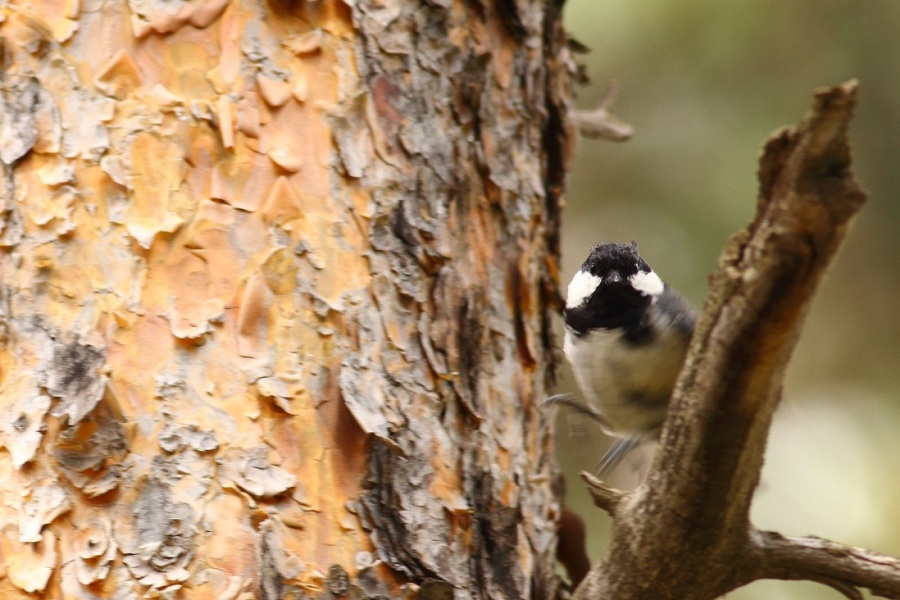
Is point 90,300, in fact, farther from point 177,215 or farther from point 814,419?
point 814,419

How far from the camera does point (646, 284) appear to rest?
215 centimetres

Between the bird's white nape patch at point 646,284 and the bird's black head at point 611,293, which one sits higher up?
the bird's white nape patch at point 646,284

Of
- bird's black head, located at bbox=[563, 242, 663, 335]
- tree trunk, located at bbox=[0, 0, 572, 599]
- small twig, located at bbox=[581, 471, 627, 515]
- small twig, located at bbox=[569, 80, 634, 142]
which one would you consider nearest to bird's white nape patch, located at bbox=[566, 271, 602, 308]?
bird's black head, located at bbox=[563, 242, 663, 335]

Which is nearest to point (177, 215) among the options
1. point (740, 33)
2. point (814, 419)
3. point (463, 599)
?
point (463, 599)

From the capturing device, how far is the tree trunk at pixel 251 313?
138cm

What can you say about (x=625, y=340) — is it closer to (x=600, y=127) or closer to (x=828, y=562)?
(x=828, y=562)

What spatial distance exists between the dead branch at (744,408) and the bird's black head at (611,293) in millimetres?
669

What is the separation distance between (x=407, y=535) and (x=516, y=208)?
70 cm

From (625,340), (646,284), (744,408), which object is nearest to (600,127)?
(646,284)

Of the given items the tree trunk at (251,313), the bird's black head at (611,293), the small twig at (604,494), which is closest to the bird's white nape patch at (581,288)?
the bird's black head at (611,293)

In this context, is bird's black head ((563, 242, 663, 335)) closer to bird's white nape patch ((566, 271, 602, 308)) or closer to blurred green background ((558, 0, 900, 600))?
bird's white nape patch ((566, 271, 602, 308))

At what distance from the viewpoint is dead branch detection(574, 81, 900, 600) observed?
1.03 m

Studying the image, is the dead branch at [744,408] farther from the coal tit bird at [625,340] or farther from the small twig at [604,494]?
the coal tit bird at [625,340]

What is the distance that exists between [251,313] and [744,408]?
2.40 ft
